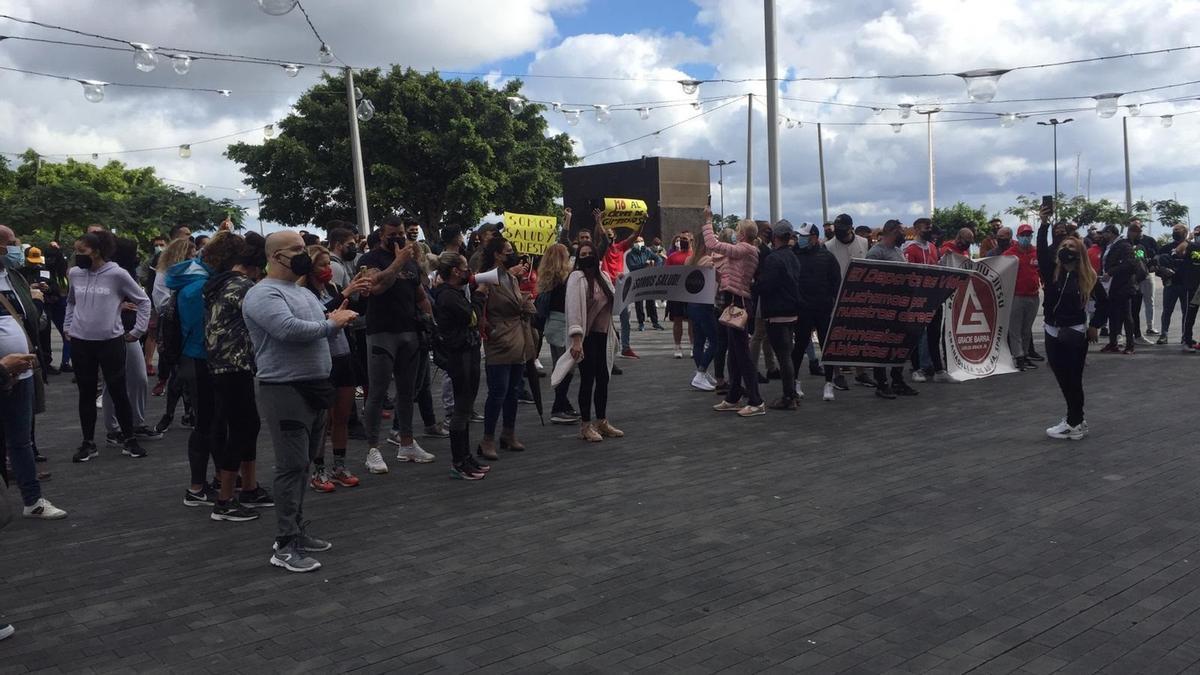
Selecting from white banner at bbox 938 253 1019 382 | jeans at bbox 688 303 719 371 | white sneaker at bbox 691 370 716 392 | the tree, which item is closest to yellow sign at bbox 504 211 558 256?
jeans at bbox 688 303 719 371

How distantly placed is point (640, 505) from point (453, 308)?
6.65 feet

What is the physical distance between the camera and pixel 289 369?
207 inches

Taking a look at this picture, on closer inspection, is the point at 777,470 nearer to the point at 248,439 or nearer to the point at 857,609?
the point at 857,609

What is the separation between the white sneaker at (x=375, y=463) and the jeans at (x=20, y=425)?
227 centimetres

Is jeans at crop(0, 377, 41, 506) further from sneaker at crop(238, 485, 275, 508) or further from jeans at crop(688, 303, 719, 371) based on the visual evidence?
jeans at crop(688, 303, 719, 371)

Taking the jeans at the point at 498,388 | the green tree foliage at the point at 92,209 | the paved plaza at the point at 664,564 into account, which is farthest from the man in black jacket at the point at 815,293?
the green tree foliage at the point at 92,209

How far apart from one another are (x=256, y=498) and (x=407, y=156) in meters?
37.2

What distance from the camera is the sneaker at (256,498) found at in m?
6.51

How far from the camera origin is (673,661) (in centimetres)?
405

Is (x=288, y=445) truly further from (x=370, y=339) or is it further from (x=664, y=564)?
(x=370, y=339)

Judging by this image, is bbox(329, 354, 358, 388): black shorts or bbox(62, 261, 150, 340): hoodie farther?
bbox(62, 261, 150, 340): hoodie

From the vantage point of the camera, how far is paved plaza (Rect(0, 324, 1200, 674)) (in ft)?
13.7

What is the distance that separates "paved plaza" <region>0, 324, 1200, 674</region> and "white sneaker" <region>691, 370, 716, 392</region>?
288 centimetres

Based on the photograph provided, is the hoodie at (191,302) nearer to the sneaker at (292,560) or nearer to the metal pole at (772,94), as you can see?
the sneaker at (292,560)
